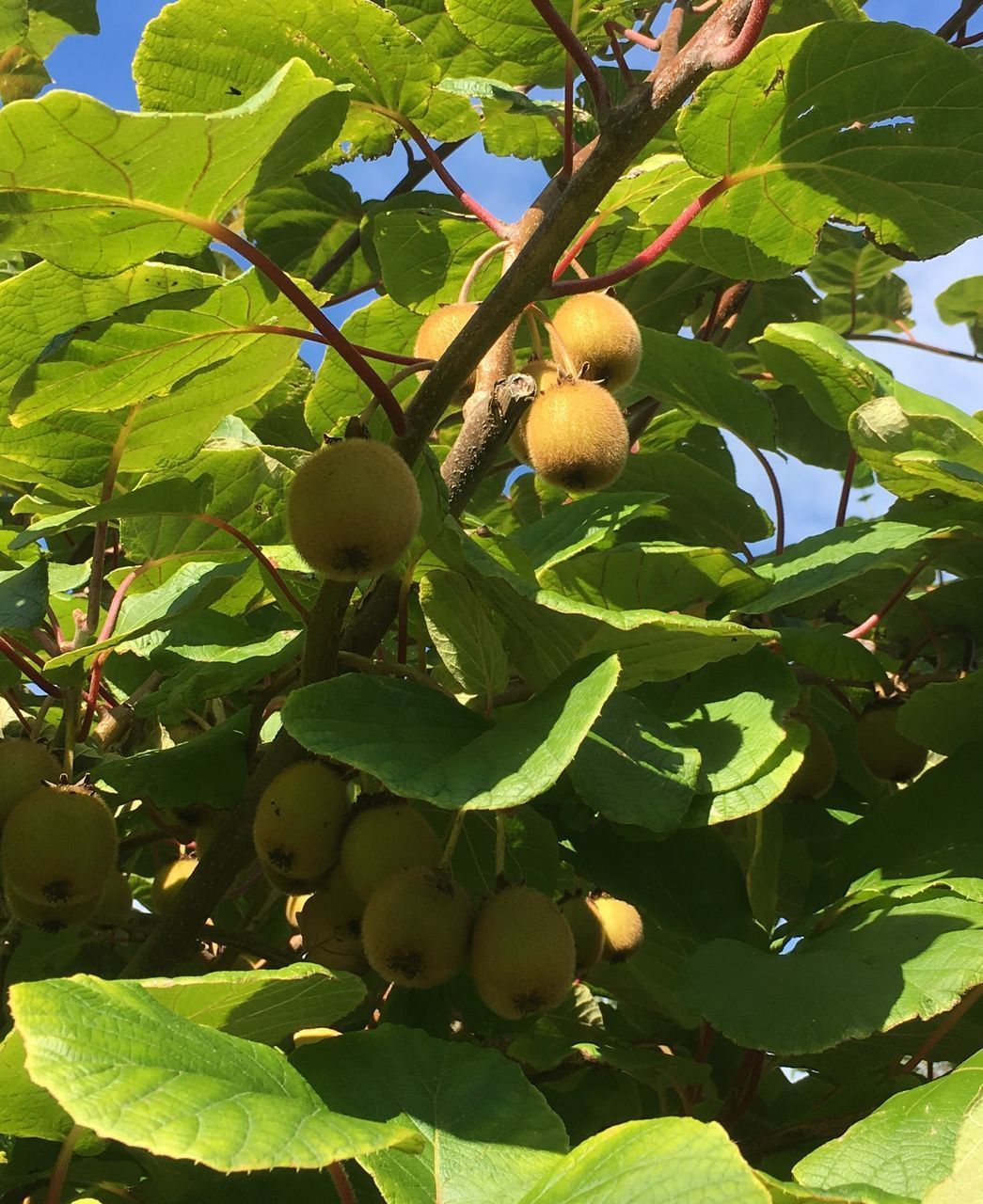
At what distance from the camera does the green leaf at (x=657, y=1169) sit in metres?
0.89

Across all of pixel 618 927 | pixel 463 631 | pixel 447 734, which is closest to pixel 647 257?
pixel 463 631

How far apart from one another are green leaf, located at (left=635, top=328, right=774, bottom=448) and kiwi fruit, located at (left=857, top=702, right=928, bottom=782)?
A: 19.0 inches

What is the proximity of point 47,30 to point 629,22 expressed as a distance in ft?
7.01

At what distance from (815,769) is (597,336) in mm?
732

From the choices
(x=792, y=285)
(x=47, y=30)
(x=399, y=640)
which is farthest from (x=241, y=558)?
(x=47, y=30)

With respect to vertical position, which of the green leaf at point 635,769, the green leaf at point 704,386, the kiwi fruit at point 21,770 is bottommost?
the kiwi fruit at point 21,770

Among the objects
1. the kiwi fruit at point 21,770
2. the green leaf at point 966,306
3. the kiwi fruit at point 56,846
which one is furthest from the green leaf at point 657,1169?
the green leaf at point 966,306

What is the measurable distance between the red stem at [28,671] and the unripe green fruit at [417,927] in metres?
0.58

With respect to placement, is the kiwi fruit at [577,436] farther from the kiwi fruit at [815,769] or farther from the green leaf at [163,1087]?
the green leaf at [163,1087]

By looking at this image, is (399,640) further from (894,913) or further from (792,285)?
(792,285)

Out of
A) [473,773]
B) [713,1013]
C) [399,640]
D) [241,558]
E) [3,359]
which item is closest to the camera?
[473,773]

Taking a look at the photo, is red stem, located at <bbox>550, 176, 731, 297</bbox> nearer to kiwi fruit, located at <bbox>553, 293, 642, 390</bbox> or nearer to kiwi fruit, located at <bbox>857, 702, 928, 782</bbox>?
kiwi fruit, located at <bbox>553, 293, 642, 390</bbox>

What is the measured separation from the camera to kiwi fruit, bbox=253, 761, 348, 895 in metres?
1.30

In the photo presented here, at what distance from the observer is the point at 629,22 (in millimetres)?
1663
